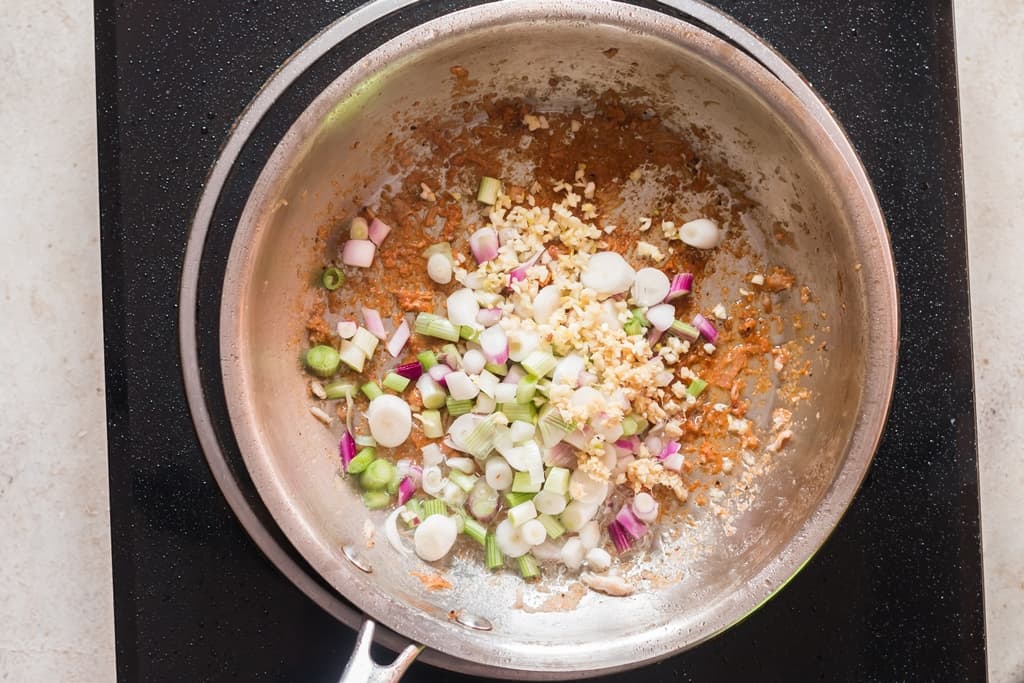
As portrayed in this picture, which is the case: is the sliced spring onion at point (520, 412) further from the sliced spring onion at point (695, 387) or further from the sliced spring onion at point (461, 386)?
the sliced spring onion at point (695, 387)

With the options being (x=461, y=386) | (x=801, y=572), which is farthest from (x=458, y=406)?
(x=801, y=572)

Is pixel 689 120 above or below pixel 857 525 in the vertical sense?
above

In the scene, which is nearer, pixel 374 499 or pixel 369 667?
pixel 369 667

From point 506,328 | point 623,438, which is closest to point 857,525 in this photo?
point 623,438

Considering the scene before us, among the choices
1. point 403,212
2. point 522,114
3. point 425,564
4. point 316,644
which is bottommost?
point 316,644

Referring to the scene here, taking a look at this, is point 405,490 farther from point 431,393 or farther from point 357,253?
point 357,253

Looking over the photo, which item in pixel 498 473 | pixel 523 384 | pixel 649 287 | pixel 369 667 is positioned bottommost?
pixel 369 667

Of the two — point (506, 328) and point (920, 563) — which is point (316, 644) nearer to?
point (506, 328)
